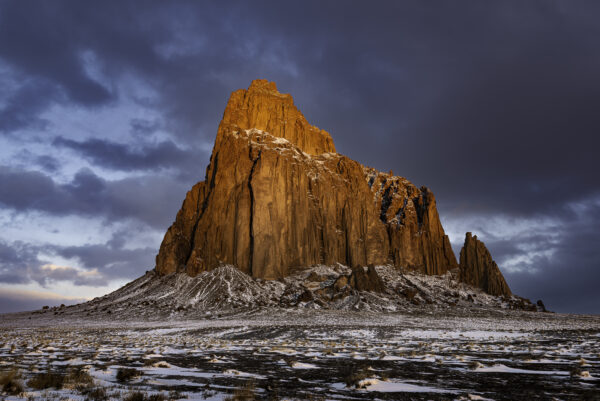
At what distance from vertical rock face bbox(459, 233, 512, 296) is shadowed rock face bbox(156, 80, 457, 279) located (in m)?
6.95

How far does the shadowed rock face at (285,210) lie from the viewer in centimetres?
12594

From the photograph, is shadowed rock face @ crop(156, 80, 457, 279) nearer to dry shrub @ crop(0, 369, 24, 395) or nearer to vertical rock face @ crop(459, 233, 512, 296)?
vertical rock face @ crop(459, 233, 512, 296)

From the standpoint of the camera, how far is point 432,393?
11180 millimetres

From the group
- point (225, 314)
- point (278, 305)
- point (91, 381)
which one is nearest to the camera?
point (91, 381)

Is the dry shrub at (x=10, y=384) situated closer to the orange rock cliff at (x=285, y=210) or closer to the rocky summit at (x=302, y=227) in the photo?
the rocky summit at (x=302, y=227)

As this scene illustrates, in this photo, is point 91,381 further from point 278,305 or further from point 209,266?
point 209,266

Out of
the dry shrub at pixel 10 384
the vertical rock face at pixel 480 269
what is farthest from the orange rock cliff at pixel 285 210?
the dry shrub at pixel 10 384

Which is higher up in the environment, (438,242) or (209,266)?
(438,242)

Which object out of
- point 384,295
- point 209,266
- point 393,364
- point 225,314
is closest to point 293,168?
point 209,266

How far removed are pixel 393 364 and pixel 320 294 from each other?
311 ft

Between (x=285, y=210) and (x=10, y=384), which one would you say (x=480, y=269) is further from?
(x=10, y=384)

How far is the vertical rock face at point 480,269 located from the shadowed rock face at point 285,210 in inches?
274

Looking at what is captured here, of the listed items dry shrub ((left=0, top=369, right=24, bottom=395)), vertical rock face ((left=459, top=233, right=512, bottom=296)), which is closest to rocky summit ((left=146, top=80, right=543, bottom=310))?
vertical rock face ((left=459, top=233, right=512, bottom=296))

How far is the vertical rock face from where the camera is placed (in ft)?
473
